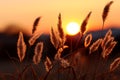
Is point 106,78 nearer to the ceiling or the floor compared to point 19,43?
nearer to the floor

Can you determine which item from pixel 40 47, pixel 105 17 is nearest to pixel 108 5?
pixel 105 17

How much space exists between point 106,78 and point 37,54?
2.70 feet

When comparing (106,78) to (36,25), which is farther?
(106,78)

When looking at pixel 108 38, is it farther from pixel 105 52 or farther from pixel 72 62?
pixel 72 62

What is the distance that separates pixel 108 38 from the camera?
3488 millimetres

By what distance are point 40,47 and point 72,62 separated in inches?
24.0

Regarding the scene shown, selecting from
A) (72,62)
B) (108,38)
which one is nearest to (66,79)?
(72,62)

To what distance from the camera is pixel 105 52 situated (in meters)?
3.46

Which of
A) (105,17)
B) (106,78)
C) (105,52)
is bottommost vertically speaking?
(106,78)

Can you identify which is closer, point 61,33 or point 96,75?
point 61,33

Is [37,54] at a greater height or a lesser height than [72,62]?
greater

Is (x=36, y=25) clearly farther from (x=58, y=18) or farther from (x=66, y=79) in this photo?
(x=66, y=79)

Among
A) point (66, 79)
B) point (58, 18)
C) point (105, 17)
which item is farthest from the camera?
point (66, 79)

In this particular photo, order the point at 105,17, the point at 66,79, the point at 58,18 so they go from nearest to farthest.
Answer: the point at 58,18, the point at 105,17, the point at 66,79
